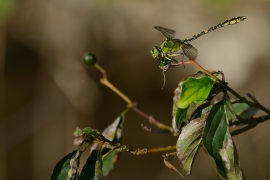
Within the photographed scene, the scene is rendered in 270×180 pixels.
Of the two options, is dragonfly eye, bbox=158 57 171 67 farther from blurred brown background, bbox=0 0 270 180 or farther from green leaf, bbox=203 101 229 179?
blurred brown background, bbox=0 0 270 180

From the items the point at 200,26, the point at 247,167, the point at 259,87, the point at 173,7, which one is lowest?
the point at 247,167

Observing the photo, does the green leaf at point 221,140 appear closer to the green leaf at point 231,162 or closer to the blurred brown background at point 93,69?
the green leaf at point 231,162

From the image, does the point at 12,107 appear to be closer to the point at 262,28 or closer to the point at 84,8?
the point at 84,8

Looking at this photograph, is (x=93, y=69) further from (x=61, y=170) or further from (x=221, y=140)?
(x=221, y=140)

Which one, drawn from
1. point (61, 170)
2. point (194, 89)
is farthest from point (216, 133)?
point (61, 170)

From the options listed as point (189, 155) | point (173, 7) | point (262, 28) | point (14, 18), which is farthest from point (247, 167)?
point (189, 155)
